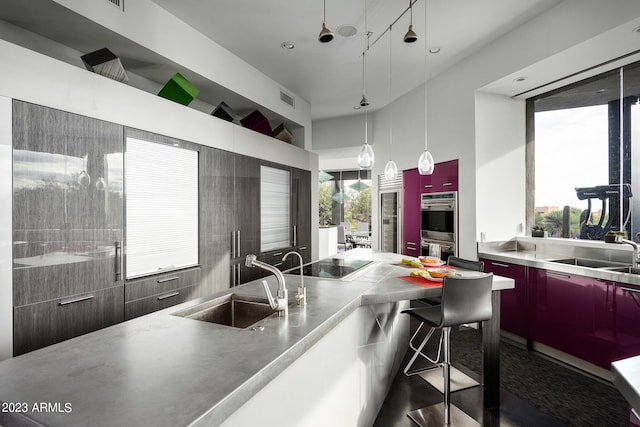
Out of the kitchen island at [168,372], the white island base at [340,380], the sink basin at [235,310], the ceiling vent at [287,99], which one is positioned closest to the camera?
the kitchen island at [168,372]

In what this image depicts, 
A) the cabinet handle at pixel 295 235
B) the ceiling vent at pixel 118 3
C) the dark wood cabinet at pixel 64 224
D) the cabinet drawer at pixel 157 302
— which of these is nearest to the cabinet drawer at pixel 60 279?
the dark wood cabinet at pixel 64 224

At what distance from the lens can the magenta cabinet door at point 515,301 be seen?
3.23 metres

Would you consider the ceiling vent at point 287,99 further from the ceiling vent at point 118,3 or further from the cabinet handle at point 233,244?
the ceiling vent at point 118,3

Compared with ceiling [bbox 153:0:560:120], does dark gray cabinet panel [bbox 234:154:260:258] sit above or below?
below

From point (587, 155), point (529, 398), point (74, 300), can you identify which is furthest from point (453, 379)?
point (74, 300)

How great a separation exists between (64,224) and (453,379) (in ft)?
10.0

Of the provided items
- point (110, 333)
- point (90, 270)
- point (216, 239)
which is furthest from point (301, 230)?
point (110, 333)

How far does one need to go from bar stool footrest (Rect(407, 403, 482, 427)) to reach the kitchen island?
0.74m

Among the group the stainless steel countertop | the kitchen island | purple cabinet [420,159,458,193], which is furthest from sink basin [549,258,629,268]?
the kitchen island

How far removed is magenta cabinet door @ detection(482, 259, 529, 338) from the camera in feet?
10.6

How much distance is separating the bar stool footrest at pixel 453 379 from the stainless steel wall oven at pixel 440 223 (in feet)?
5.46

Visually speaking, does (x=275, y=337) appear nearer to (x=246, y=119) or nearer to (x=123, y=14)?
(x=123, y=14)

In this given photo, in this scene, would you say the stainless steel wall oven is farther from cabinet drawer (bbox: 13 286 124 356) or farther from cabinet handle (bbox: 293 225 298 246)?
cabinet drawer (bbox: 13 286 124 356)

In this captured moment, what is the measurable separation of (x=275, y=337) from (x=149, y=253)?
1.78m
